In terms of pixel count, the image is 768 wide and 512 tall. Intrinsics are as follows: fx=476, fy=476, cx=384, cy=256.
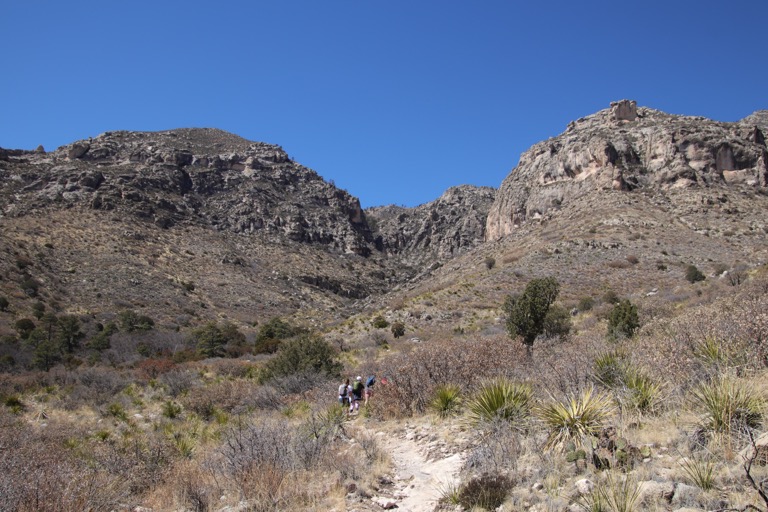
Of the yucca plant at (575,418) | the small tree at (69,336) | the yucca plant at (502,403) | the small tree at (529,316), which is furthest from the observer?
the small tree at (69,336)

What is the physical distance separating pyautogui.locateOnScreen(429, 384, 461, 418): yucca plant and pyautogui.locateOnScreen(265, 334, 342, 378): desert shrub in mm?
8081

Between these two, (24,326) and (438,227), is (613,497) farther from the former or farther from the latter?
(438,227)

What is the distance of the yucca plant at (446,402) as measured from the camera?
8914 millimetres

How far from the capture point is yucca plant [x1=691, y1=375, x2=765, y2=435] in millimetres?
4723

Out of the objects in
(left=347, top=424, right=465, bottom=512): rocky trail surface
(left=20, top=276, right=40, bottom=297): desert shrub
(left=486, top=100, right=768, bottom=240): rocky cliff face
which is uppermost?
(left=486, top=100, right=768, bottom=240): rocky cliff face

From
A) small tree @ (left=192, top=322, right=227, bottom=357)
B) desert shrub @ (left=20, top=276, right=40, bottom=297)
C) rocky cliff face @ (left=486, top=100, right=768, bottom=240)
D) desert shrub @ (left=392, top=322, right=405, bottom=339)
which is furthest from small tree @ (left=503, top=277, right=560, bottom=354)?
rocky cliff face @ (left=486, top=100, right=768, bottom=240)

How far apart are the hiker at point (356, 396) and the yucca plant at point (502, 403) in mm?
4712

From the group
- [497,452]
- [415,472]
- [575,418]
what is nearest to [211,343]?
[415,472]

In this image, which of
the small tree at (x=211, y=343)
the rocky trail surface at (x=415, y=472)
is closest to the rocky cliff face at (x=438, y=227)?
the small tree at (x=211, y=343)

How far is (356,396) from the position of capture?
12.3 meters

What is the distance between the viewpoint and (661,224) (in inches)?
1869

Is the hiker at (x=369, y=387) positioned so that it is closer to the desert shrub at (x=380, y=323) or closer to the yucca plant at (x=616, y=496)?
the yucca plant at (x=616, y=496)

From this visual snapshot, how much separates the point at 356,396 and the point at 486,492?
7847mm

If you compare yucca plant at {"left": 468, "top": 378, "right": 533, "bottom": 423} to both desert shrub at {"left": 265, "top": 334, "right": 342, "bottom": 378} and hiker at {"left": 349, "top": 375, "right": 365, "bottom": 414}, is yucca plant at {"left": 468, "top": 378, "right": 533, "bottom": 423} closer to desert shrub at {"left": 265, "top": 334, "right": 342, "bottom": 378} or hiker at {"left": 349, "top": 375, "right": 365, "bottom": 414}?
hiker at {"left": 349, "top": 375, "right": 365, "bottom": 414}
